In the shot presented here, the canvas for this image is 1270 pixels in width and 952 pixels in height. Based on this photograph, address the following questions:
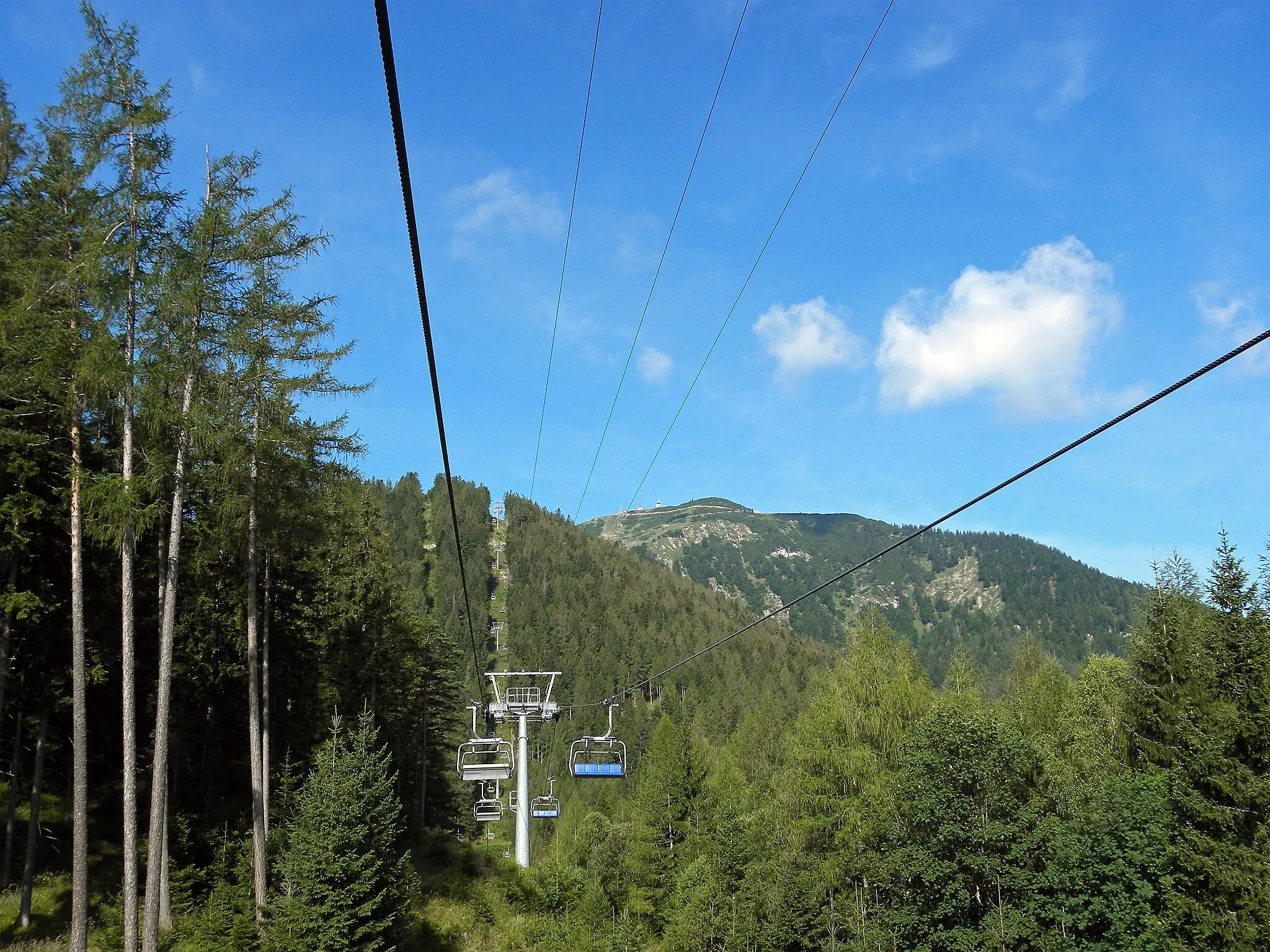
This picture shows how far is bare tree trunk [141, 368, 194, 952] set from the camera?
16.2 m

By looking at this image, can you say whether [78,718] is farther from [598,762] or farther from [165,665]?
[598,762]

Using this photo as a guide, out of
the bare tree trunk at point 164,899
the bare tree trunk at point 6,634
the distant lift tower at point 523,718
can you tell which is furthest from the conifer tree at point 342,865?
the distant lift tower at point 523,718

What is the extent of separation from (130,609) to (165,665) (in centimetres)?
132

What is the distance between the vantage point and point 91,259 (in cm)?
1499

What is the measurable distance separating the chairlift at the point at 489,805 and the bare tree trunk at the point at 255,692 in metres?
6.86

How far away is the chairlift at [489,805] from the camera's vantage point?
26.0 m

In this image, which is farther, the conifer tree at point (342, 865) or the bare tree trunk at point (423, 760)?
the bare tree trunk at point (423, 760)

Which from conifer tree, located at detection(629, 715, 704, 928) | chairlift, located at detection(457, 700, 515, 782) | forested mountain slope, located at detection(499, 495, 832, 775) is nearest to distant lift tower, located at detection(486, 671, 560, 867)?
chairlift, located at detection(457, 700, 515, 782)

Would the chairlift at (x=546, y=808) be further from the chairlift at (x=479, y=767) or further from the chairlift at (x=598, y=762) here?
the chairlift at (x=479, y=767)

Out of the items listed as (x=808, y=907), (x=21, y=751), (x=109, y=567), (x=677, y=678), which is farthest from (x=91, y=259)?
(x=677, y=678)

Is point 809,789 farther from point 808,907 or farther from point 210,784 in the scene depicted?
point 210,784

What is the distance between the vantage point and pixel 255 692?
814 inches

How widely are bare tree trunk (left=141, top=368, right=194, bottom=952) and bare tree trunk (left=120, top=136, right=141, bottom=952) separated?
35cm

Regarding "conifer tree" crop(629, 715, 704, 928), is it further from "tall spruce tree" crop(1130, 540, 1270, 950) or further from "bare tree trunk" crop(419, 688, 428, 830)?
"tall spruce tree" crop(1130, 540, 1270, 950)
